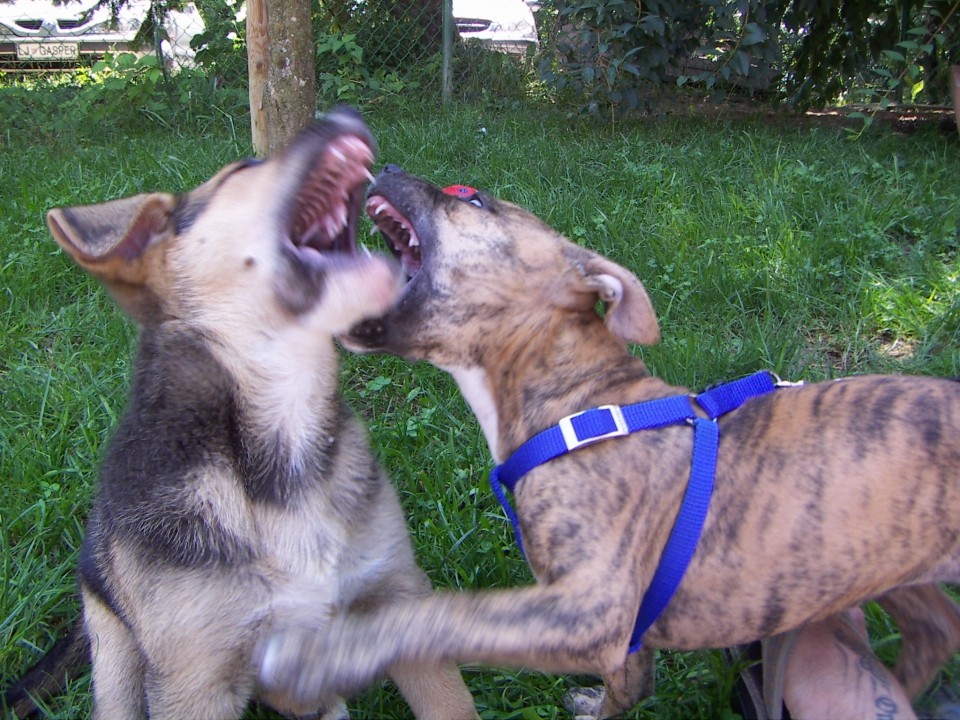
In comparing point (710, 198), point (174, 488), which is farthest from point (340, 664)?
point (710, 198)

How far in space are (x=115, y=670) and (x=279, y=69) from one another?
376cm

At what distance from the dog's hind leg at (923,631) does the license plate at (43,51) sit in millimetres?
9581

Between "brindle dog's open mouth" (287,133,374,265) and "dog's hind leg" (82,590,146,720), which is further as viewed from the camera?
"brindle dog's open mouth" (287,133,374,265)

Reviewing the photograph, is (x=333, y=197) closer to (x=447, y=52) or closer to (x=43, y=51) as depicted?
(x=447, y=52)

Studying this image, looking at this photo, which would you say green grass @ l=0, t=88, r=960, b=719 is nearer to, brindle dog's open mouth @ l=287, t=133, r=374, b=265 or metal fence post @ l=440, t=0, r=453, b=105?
brindle dog's open mouth @ l=287, t=133, r=374, b=265

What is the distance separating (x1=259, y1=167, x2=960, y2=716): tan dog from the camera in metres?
2.25

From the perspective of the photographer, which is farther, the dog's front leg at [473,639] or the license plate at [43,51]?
the license plate at [43,51]

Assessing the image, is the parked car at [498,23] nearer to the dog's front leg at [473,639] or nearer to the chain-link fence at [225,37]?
the chain-link fence at [225,37]

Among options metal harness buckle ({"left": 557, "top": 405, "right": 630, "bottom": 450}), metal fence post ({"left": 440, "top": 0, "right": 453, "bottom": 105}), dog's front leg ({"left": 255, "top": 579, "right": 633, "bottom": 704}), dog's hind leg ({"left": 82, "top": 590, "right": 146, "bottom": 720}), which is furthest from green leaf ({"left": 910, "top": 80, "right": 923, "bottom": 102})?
dog's hind leg ({"left": 82, "top": 590, "right": 146, "bottom": 720})

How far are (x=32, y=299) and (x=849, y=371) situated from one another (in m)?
4.48

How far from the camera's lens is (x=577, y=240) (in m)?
5.18

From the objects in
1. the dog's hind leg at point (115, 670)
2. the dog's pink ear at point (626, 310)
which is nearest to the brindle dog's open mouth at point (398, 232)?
the dog's pink ear at point (626, 310)

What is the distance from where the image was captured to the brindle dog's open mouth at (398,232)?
114 inches

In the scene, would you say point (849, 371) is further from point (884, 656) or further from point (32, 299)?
point (32, 299)
